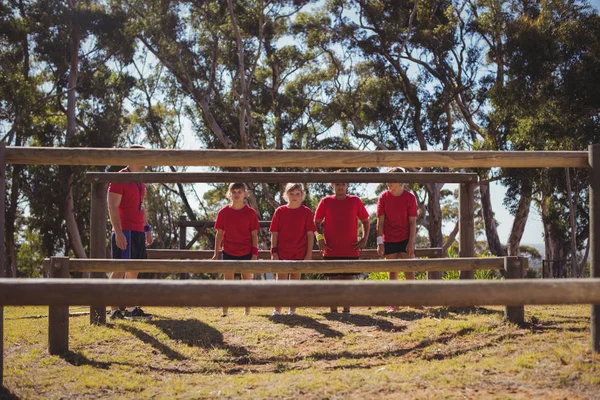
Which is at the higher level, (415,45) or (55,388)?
(415,45)

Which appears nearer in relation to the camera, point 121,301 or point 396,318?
point 121,301

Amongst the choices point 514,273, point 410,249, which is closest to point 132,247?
point 410,249

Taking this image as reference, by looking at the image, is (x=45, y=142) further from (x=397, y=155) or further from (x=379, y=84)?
(x=397, y=155)

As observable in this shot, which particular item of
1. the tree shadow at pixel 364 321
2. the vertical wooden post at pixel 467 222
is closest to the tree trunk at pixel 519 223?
the vertical wooden post at pixel 467 222

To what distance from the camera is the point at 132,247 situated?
7105mm

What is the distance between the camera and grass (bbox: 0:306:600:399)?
12.4ft

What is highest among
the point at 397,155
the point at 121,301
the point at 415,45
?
the point at 415,45

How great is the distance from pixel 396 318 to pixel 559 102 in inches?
692

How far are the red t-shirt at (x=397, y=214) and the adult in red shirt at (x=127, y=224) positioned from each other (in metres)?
2.79

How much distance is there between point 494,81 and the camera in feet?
85.0

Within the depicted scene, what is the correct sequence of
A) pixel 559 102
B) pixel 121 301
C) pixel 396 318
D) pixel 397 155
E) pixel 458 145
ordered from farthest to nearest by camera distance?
pixel 458 145
pixel 559 102
pixel 396 318
pixel 397 155
pixel 121 301

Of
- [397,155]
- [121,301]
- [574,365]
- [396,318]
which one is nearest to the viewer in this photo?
[121,301]

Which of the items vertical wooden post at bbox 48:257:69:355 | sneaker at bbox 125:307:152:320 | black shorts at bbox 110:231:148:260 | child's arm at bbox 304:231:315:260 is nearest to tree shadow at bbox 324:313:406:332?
child's arm at bbox 304:231:315:260

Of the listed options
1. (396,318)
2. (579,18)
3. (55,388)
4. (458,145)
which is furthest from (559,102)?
(55,388)
